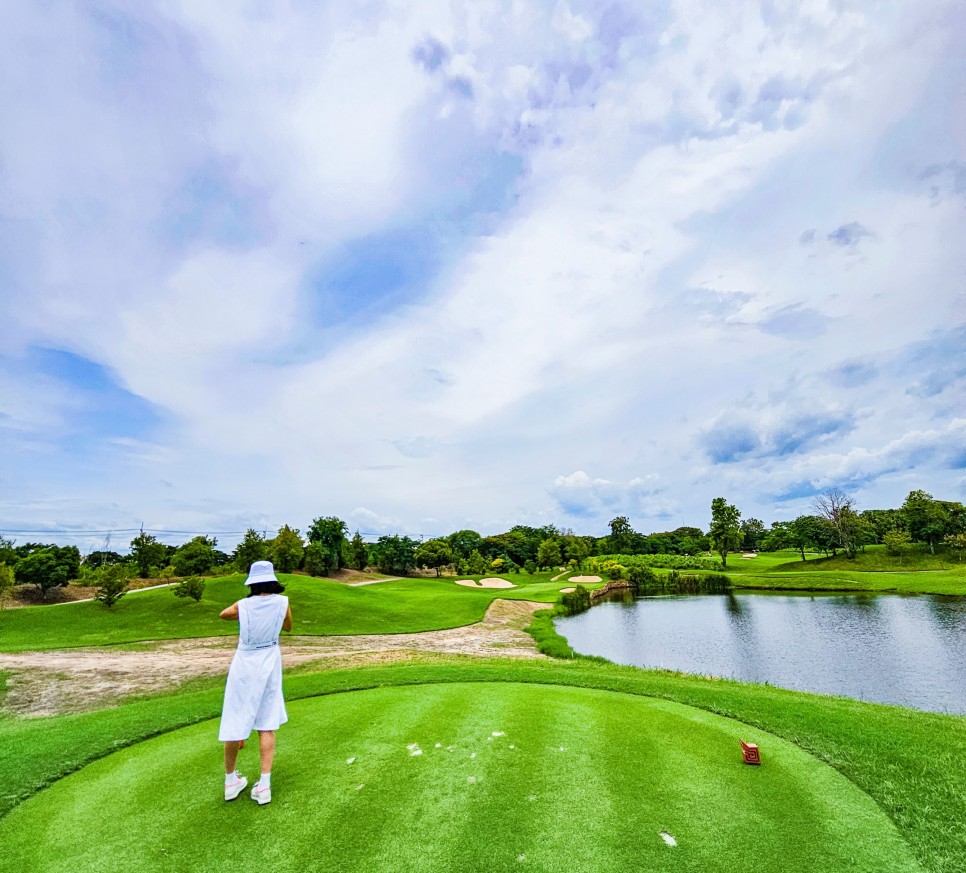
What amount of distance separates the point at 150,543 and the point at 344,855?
52419 millimetres

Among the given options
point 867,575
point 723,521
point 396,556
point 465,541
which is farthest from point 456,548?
point 867,575

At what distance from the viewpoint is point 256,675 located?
565 cm

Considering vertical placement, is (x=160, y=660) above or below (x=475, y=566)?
below

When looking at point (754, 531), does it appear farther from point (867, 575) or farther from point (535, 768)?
point (535, 768)

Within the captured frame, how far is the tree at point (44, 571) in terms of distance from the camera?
37.9m

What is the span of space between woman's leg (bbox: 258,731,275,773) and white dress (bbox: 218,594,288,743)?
8cm

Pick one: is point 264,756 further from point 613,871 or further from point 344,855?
point 613,871

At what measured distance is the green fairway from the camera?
2672 centimetres

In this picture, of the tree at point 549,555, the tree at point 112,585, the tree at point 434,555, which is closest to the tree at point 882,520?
the tree at point 549,555

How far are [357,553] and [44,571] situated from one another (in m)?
38.9

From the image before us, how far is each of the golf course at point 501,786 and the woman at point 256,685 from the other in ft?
1.29

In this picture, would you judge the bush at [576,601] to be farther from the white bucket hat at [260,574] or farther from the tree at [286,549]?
the white bucket hat at [260,574]

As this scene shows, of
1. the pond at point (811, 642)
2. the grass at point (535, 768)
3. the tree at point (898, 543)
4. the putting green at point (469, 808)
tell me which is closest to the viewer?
the putting green at point (469, 808)

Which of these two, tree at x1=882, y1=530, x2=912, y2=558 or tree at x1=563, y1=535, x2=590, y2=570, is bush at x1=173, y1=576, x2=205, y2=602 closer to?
tree at x1=563, y1=535, x2=590, y2=570
